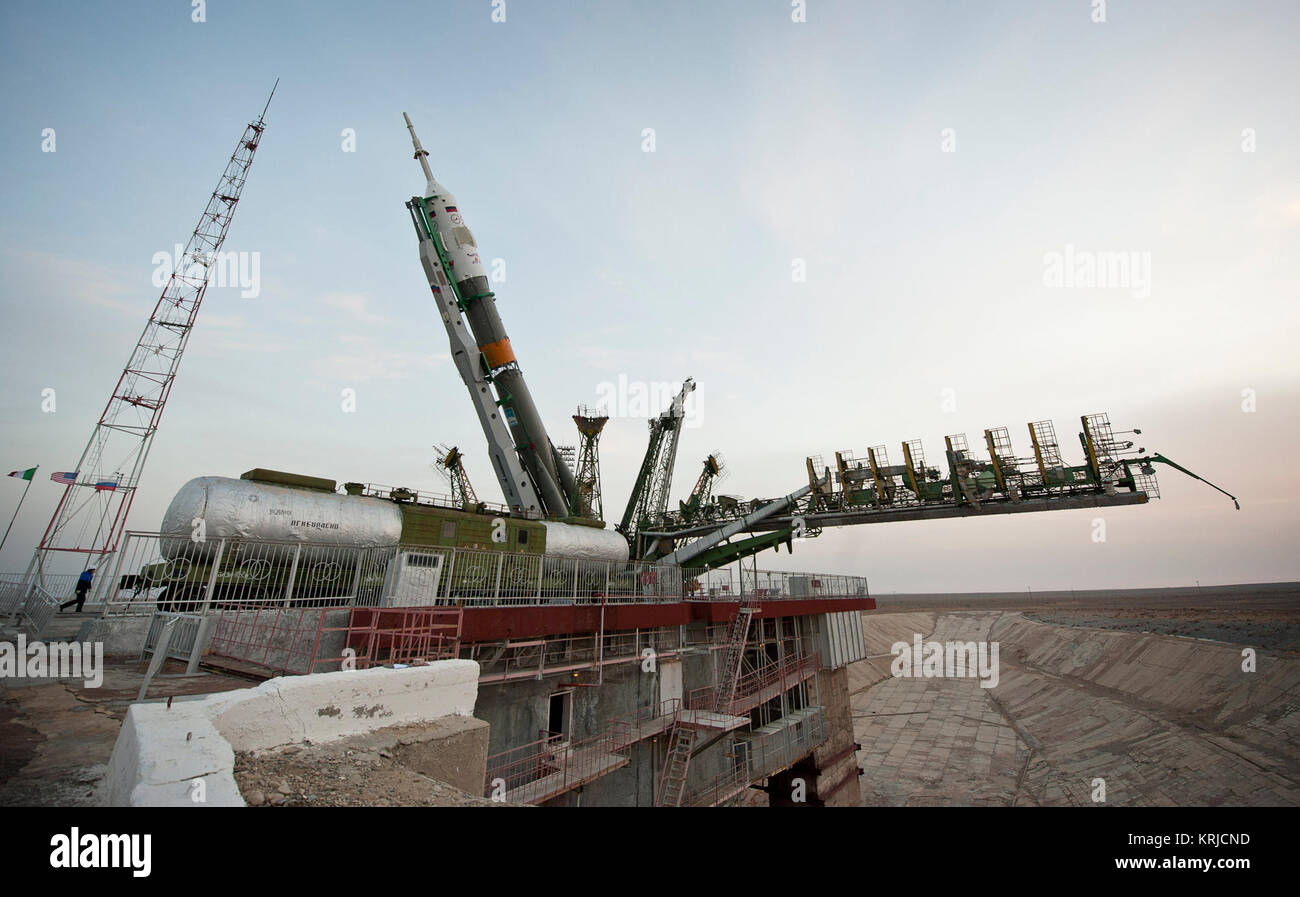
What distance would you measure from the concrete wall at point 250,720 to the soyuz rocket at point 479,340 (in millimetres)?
16445

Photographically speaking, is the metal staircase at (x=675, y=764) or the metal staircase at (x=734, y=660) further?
the metal staircase at (x=734, y=660)

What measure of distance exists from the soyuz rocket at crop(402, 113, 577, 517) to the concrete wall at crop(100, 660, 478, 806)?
647 inches

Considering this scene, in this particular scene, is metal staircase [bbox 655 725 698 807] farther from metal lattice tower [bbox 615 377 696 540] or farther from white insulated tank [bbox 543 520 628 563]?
metal lattice tower [bbox 615 377 696 540]

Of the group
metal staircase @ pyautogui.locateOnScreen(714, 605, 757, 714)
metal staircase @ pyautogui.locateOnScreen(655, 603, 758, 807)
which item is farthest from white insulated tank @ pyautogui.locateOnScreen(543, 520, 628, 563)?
metal staircase @ pyautogui.locateOnScreen(655, 603, 758, 807)

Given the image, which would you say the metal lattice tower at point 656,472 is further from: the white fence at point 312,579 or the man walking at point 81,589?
the man walking at point 81,589

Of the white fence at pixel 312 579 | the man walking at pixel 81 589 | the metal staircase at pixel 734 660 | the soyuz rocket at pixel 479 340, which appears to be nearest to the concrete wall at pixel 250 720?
the white fence at pixel 312 579

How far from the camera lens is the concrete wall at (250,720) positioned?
9.65 ft

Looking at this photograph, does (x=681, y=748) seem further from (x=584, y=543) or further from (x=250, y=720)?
(x=250, y=720)

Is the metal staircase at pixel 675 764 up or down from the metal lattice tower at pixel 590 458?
down

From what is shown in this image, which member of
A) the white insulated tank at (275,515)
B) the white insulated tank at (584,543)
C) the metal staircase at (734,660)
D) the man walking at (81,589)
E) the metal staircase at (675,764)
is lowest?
the metal staircase at (675,764)

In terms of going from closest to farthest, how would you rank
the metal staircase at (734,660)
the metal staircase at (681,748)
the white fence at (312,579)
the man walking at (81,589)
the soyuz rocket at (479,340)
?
1. the white fence at (312,579)
2. the metal staircase at (681,748)
3. the metal staircase at (734,660)
4. the man walking at (81,589)
5. the soyuz rocket at (479,340)

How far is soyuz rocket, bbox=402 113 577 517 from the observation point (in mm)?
22062

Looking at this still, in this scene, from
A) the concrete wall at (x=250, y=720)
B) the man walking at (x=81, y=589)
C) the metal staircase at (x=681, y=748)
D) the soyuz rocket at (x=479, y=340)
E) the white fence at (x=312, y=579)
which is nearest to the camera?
the concrete wall at (x=250, y=720)
